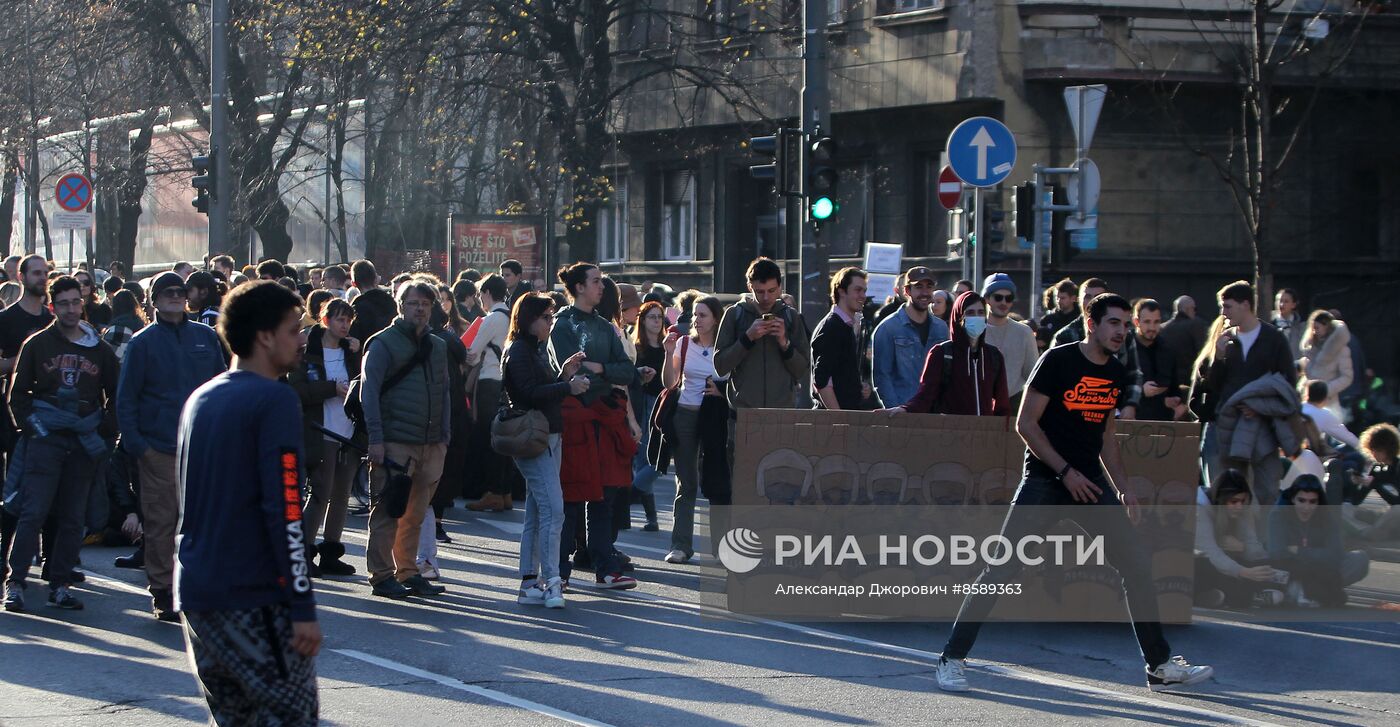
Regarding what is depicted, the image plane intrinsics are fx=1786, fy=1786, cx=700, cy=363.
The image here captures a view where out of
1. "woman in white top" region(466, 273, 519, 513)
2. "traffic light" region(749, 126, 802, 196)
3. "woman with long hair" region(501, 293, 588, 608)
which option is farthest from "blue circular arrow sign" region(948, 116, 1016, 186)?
"woman with long hair" region(501, 293, 588, 608)

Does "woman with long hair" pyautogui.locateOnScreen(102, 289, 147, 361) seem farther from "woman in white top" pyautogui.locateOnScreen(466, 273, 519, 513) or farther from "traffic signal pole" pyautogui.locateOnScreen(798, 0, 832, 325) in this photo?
"traffic signal pole" pyautogui.locateOnScreen(798, 0, 832, 325)

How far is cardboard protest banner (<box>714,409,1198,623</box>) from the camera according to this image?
9.20 meters

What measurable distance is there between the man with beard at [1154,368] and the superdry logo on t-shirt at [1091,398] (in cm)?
405

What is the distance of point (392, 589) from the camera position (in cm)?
1006

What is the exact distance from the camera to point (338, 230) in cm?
3525

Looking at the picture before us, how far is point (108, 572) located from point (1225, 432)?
7.13 m

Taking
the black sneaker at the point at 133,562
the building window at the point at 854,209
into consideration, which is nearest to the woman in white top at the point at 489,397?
the black sneaker at the point at 133,562

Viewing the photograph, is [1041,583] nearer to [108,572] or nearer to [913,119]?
[108,572]

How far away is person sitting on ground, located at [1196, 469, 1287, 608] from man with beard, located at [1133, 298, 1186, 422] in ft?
3.75

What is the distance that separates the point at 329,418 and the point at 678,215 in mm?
20160

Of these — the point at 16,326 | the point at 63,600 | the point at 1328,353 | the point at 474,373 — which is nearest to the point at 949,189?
the point at 1328,353

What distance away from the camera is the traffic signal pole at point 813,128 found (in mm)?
16578

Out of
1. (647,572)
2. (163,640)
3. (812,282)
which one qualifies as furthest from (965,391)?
(812,282)

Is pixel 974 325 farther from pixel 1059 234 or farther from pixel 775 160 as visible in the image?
pixel 775 160
